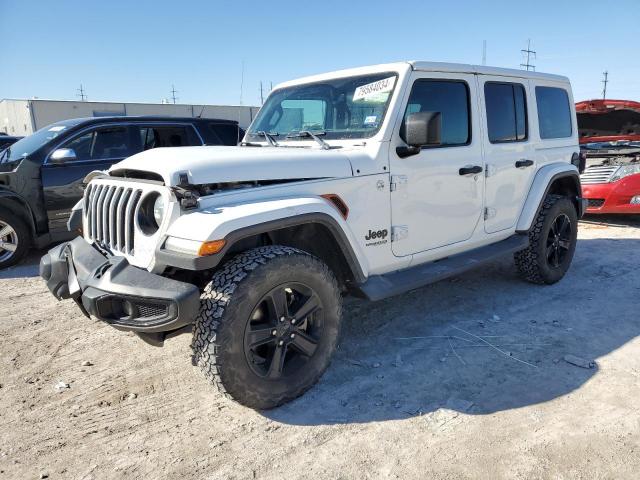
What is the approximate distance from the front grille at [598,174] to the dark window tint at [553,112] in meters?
2.78

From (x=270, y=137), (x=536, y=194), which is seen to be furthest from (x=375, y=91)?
(x=536, y=194)

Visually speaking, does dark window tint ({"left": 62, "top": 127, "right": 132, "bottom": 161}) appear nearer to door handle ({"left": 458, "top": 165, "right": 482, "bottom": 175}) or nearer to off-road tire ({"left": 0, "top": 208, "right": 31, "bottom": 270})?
off-road tire ({"left": 0, "top": 208, "right": 31, "bottom": 270})

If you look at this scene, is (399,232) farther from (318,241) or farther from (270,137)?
(270,137)

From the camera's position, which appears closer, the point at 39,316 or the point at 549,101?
the point at 39,316

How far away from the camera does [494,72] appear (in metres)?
4.15

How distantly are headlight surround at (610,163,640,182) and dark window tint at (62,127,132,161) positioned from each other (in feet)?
23.2

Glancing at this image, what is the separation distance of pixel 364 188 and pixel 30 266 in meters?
4.82

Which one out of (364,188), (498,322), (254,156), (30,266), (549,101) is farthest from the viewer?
(30,266)

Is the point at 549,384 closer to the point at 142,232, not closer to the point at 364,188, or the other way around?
the point at 364,188

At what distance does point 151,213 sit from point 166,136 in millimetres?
4256

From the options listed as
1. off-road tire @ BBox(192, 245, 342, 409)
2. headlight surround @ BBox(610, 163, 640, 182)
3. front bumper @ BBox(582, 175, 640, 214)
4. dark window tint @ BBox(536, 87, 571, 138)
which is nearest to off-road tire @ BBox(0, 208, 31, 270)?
off-road tire @ BBox(192, 245, 342, 409)

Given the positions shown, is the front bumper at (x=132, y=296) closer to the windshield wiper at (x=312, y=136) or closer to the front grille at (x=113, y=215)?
the front grille at (x=113, y=215)

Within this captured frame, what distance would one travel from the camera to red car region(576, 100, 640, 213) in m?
7.33

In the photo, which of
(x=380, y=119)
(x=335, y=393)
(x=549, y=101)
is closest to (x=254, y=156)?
(x=380, y=119)
